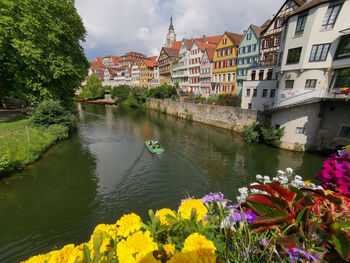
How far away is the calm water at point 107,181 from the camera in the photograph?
299 inches

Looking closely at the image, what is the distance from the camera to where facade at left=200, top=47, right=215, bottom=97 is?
37281 millimetres

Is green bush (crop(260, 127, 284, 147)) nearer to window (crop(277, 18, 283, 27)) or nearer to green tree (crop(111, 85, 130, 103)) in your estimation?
window (crop(277, 18, 283, 27))

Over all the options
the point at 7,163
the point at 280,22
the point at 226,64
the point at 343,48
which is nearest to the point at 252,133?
the point at 343,48

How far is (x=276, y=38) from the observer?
23.0 m

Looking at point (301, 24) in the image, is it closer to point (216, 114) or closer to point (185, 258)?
point (216, 114)

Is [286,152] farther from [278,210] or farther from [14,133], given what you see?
[14,133]

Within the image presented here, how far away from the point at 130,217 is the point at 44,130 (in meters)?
19.7

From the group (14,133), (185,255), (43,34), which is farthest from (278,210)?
(43,34)

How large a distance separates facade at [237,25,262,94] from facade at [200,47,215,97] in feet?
24.7

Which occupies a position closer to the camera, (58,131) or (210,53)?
(58,131)

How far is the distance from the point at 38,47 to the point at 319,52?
25378 mm

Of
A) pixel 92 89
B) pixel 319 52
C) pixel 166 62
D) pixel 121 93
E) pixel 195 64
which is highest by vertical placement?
pixel 166 62

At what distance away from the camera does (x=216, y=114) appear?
27.7 metres

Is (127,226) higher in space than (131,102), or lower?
higher
